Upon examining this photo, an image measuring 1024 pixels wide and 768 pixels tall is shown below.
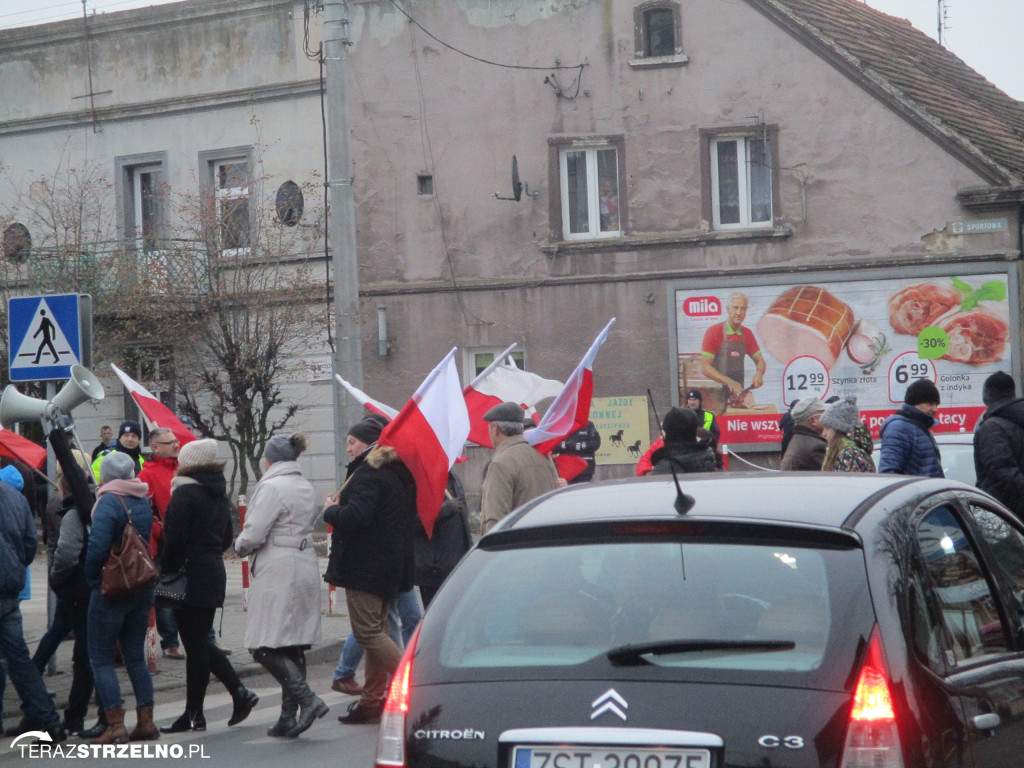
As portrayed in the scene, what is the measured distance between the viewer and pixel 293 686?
794 centimetres

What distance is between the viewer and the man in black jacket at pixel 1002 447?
8.95 metres

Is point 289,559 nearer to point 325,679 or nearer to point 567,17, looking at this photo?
point 325,679

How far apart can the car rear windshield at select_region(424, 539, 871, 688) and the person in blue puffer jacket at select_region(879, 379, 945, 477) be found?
5.37 meters

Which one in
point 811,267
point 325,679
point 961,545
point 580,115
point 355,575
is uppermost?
point 580,115

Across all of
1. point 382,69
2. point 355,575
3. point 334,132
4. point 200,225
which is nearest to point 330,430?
point 200,225

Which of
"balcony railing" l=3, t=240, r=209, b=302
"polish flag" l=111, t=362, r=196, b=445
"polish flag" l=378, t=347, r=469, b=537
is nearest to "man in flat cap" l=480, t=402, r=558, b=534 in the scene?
"polish flag" l=378, t=347, r=469, b=537

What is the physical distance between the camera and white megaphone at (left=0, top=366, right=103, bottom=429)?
28.5 ft

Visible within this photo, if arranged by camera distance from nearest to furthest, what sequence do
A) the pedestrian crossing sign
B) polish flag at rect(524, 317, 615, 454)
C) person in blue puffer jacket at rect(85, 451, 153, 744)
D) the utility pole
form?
1. person in blue puffer jacket at rect(85, 451, 153, 744)
2. the pedestrian crossing sign
3. polish flag at rect(524, 317, 615, 454)
4. the utility pole

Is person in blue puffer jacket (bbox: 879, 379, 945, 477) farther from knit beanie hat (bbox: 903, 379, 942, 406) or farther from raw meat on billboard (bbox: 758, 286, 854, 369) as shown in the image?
raw meat on billboard (bbox: 758, 286, 854, 369)

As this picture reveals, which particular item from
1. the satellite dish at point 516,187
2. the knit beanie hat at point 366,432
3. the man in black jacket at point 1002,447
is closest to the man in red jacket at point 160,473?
the knit beanie hat at point 366,432

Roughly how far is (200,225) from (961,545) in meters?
19.4

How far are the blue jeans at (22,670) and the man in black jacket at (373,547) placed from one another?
68.2 inches

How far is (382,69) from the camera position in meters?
22.5

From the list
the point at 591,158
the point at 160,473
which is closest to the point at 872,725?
the point at 160,473
